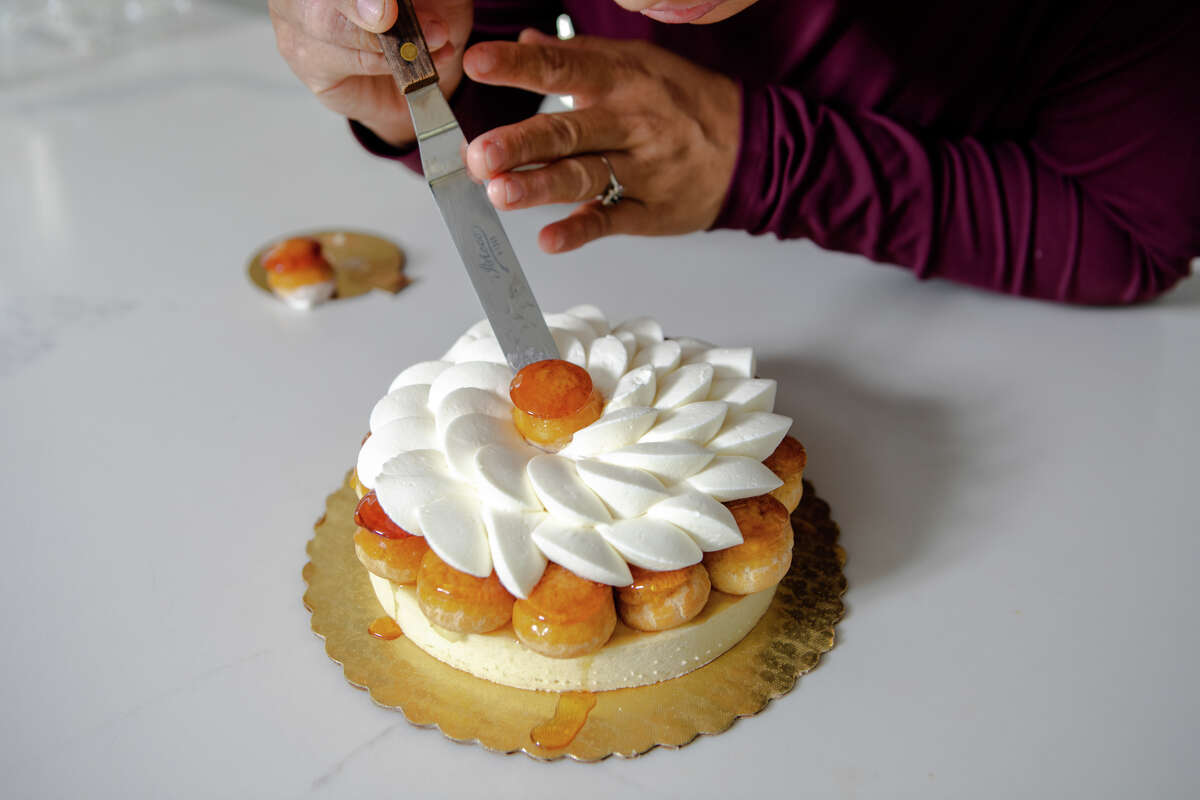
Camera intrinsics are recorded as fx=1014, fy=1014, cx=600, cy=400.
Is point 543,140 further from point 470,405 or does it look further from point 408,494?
point 408,494

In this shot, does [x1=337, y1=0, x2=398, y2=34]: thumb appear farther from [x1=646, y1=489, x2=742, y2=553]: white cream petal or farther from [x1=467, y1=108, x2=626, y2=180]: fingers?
[x1=646, y1=489, x2=742, y2=553]: white cream petal

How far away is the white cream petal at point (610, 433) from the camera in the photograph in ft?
3.14

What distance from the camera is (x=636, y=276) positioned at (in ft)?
5.26

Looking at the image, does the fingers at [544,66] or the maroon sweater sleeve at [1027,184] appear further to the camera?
the maroon sweater sleeve at [1027,184]

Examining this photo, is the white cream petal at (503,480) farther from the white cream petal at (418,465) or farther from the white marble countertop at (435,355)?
the white marble countertop at (435,355)

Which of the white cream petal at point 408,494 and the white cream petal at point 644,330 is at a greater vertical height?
the white cream petal at point 644,330

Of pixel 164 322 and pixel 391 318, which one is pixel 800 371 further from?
pixel 164 322

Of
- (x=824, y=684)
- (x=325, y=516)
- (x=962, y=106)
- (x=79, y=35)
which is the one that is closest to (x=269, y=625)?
(x=325, y=516)

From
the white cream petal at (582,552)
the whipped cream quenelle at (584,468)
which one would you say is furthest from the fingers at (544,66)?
the white cream petal at (582,552)

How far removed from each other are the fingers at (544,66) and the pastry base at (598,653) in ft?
1.91

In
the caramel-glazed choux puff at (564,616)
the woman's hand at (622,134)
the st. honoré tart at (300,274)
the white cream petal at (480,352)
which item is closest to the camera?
the caramel-glazed choux puff at (564,616)

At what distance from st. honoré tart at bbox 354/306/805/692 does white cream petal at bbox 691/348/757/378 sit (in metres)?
0.06

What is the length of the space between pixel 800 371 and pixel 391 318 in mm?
607

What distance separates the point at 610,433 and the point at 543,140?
416 millimetres
